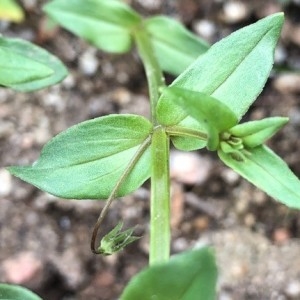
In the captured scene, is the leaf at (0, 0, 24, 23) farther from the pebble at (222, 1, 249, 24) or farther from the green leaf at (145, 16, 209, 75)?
the pebble at (222, 1, 249, 24)

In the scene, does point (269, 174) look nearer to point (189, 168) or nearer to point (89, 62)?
point (189, 168)

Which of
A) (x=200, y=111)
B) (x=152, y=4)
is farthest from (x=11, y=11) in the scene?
Answer: (x=200, y=111)

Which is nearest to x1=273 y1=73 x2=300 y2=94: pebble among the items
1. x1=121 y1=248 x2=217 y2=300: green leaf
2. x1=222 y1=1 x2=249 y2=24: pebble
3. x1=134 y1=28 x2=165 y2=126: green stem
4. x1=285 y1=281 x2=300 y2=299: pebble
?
x1=222 y1=1 x2=249 y2=24: pebble

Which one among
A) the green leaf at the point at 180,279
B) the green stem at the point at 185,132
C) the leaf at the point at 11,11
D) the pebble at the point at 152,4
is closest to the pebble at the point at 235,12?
the pebble at the point at 152,4

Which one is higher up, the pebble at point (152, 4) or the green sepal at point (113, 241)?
the pebble at point (152, 4)

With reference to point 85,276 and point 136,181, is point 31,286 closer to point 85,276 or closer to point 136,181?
point 85,276

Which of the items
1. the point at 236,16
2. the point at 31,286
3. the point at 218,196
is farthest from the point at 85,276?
the point at 236,16

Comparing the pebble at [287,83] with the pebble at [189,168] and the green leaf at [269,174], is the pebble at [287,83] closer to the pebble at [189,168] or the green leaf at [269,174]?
the pebble at [189,168]
